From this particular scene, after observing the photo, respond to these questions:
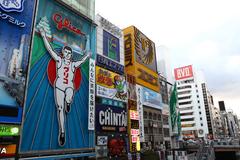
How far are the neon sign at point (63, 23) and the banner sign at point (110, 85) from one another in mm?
6552

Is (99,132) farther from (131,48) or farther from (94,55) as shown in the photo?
(131,48)

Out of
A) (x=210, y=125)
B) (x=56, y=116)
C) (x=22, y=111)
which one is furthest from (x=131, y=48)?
(x=210, y=125)

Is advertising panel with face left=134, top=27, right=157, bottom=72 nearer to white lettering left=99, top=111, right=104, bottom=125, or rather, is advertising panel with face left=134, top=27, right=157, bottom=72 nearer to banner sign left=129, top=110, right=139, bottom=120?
banner sign left=129, top=110, right=139, bottom=120

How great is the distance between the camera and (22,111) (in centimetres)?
2116

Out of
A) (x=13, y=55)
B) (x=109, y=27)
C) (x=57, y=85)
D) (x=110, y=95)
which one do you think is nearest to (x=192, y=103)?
(x=109, y=27)

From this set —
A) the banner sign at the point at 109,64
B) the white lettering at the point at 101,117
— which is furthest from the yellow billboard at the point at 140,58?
the white lettering at the point at 101,117

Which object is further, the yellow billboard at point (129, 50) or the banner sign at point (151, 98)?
the banner sign at point (151, 98)

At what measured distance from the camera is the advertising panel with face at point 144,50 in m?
46.2

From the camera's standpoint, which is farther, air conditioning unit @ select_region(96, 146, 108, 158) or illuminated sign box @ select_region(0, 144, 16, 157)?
air conditioning unit @ select_region(96, 146, 108, 158)

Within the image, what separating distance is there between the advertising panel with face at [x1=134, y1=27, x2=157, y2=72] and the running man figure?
19.8 metres

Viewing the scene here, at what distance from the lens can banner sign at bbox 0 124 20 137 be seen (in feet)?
63.2

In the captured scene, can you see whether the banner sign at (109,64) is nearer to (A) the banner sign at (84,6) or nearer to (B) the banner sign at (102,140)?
(A) the banner sign at (84,6)

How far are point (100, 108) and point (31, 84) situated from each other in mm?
11501

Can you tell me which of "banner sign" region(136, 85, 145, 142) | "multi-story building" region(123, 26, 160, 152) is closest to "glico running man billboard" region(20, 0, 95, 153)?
"banner sign" region(136, 85, 145, 142)
